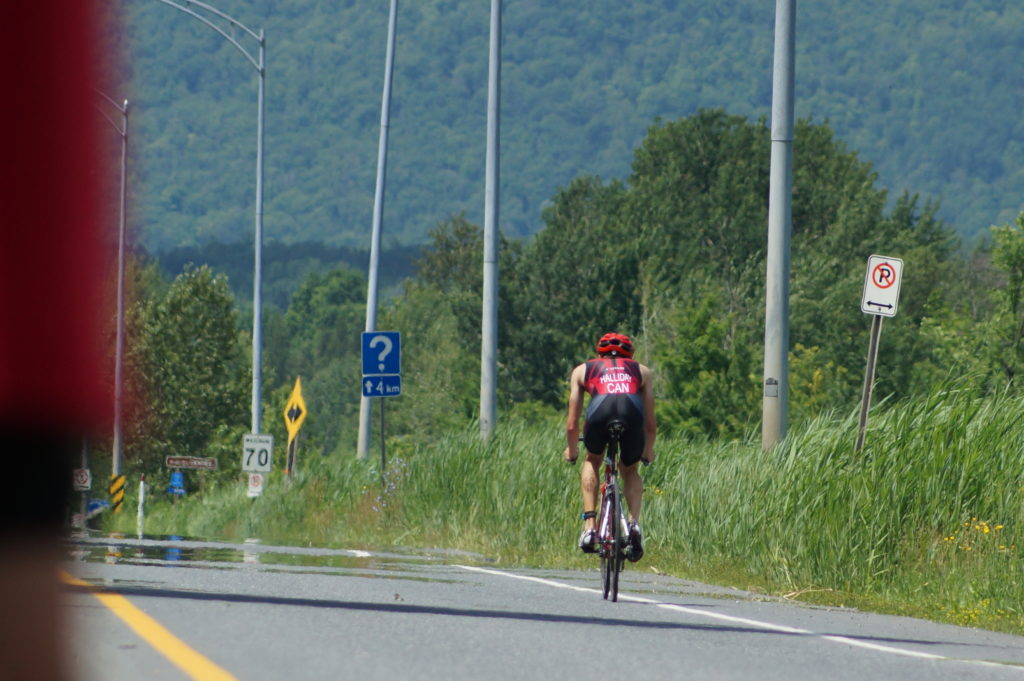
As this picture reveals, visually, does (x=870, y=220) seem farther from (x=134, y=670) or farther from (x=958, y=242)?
(x=134, y=670)

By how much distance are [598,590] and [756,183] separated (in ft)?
235

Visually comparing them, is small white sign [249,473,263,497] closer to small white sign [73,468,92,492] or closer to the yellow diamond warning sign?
the yellow diamond warning sign

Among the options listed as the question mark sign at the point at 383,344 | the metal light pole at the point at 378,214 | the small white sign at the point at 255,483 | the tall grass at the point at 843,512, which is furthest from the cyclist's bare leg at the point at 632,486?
the small white sign at the point at 255,483

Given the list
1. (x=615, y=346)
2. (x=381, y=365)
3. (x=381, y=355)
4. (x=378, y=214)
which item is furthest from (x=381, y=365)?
(x=615, y=346)

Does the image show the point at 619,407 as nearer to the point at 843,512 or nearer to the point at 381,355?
the point at 843,512

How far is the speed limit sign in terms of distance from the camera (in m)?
40.9

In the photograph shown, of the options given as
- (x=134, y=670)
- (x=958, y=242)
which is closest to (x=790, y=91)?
(x=134, y=670)

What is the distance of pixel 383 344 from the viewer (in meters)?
27.0

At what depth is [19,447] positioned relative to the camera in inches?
2532

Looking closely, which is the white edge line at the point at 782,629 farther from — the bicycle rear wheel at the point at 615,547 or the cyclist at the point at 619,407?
the cyclist at the point at 619,407

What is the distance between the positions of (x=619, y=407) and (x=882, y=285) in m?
4.66

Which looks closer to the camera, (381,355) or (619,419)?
(619,419)

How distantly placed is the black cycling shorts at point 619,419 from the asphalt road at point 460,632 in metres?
1.03

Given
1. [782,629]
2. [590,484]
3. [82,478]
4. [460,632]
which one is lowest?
[82,478]
